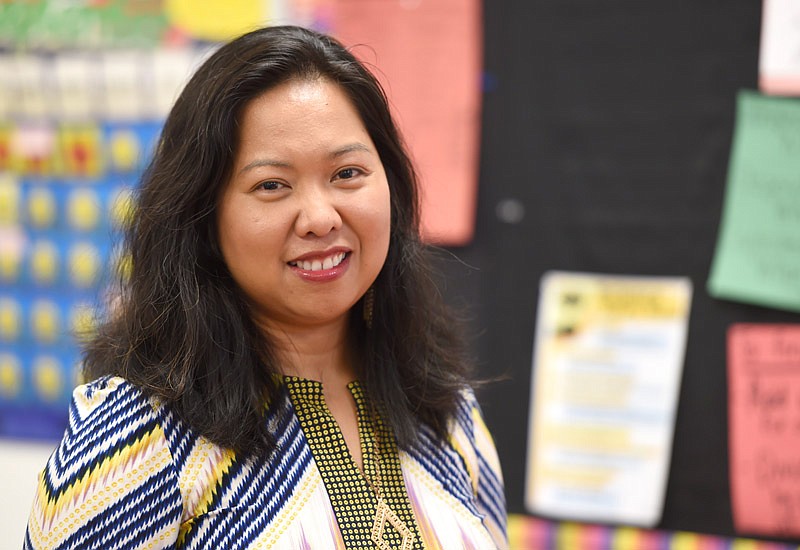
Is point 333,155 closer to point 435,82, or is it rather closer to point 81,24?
point 435,82

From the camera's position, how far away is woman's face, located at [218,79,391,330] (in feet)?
3.26

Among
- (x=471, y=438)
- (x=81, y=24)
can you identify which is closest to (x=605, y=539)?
(x=471, y=438)

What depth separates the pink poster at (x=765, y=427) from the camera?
5.44 feet

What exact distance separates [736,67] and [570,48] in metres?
0.30

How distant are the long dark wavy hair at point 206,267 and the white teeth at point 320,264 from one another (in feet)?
0.32

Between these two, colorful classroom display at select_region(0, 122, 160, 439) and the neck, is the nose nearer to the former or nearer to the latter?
the neck

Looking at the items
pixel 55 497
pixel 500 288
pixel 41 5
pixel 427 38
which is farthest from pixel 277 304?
pixel 41 5

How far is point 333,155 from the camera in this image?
102cm

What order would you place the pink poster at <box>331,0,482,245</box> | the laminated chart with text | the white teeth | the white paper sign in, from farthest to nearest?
the pink poster at <box>331,0,482,245</box>
the laminated chart with text
the white paper sign
the white teeth

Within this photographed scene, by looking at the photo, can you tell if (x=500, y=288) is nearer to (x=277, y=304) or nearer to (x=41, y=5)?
(x=277, y=304)

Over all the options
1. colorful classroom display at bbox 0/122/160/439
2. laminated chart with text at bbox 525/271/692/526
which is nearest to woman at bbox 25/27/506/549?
laminated chart with text at bbox 525/271/692/526

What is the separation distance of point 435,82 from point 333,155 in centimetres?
91

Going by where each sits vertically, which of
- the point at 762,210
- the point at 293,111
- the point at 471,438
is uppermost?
the point at 293,111

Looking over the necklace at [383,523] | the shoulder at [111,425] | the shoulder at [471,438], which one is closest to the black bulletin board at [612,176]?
the shoulder at [471,438]
